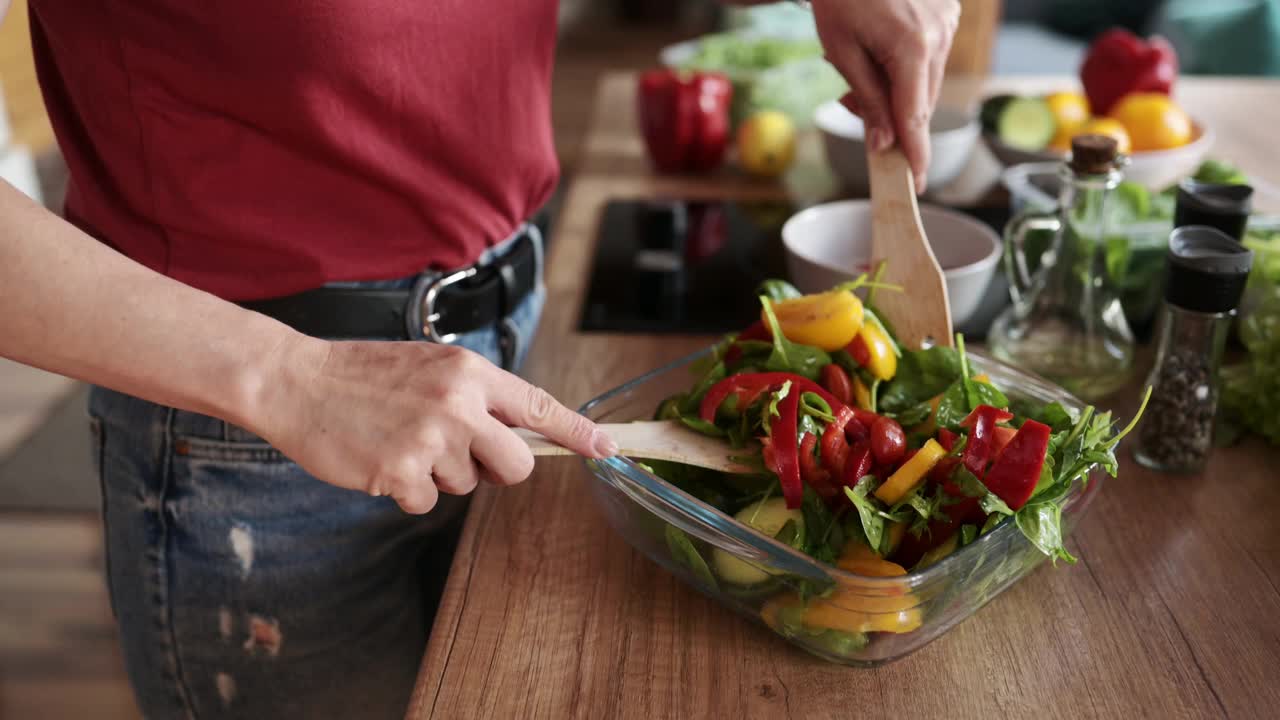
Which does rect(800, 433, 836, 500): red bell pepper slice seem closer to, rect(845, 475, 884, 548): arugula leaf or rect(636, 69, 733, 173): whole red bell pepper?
rect(845, 475, 884, 548): arugula leaf

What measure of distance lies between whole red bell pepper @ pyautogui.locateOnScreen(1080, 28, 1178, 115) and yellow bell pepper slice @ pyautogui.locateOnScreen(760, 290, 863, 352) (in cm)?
100

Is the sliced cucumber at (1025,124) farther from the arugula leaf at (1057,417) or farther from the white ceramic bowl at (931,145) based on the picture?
the arugula leaf at (1057,417)

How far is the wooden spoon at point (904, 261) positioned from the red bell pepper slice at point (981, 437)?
191 millimetres

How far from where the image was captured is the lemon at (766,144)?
1.59m

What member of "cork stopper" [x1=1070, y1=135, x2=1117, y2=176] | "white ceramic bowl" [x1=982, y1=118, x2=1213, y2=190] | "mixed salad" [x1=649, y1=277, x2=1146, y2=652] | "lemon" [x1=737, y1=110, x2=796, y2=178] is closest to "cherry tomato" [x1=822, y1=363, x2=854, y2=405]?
"mixed salad" [x1=649, y1=277, x2=1146, y2=652]

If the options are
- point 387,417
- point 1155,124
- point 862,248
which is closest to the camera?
point 387,417

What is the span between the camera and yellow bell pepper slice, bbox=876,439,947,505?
28.3 inches

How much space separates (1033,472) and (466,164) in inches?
20.7

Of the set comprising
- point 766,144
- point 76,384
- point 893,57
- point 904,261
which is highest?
point 893,57

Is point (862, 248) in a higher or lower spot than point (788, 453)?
lower

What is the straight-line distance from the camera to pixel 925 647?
2.42 feet

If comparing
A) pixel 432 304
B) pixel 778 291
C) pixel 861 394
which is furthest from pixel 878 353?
pixel 432 304

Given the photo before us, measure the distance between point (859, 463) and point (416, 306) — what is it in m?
0.41

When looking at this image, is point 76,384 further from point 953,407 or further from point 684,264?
point 953,407
